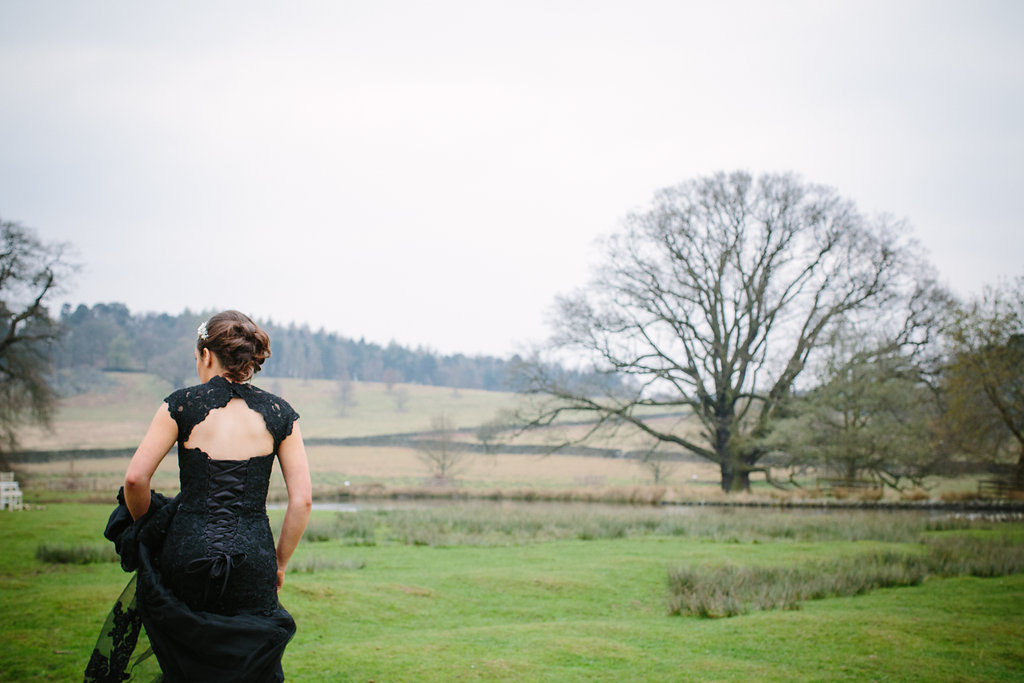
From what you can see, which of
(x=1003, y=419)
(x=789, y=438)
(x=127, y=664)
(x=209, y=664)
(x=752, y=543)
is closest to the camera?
(x=209, y=664)

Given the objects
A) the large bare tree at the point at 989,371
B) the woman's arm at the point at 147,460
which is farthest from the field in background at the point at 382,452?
the woman's arm at the point at 147,460

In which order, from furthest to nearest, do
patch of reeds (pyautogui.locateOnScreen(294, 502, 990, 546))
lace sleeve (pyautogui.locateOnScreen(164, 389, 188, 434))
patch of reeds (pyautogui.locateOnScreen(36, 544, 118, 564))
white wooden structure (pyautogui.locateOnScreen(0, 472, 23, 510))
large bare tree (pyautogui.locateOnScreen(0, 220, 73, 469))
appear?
large bare tree (pyautogui.locateOnScreen(0, 220, 73, 469)) < white wooden structure (pyautogui.locateOnScreen(0, 472, 23, 510)) < patch of reeds (pyautogui.locateOnScreen(294, 502, 990, 546)) < patch of reeds (pyautogui.locateOnScreen(36, 544, 118, 564)) < lace sleeve (pyautogui.locateOnScreen(164, 389, 188, 434))

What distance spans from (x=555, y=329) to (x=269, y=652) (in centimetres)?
2770

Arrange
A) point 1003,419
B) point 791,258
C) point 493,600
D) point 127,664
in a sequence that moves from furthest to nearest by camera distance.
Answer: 1. point 791,258
2. point 1003,419
3. point 493,600
4. point 127,664

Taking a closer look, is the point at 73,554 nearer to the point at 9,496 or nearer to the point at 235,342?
the point at 235,342

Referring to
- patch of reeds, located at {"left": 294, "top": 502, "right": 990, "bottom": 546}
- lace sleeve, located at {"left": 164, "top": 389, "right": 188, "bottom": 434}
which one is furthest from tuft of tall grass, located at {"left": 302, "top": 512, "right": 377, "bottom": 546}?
lace sleeve, located at {"left": 164, "top": 389, "right": 188, "bottom": 434}

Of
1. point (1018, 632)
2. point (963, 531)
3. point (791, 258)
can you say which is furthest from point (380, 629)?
point (791, 258)

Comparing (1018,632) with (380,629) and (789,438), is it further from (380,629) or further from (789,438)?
(789,438)

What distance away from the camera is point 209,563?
3.31 meters

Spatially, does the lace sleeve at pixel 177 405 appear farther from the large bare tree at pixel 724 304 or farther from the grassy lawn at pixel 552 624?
the large bare tree at pixel 724 304

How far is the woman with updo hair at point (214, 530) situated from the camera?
3314 mm

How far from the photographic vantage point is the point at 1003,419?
23.7 m

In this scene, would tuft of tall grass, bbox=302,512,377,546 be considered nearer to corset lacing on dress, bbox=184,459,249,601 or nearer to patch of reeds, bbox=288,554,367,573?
patch of reeds, bbox=288,554,367,573

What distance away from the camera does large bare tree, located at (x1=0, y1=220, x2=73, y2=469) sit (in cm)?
2589
